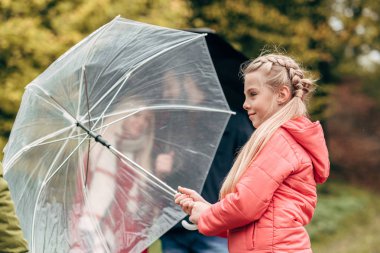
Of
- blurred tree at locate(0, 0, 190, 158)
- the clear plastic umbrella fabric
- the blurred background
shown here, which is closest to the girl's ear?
the clear plastic umbrella fabric

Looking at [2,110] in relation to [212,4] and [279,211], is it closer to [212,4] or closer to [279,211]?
[279,211]

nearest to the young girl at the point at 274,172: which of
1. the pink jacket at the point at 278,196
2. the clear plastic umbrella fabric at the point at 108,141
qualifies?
the pink jacket at the point at 278,196

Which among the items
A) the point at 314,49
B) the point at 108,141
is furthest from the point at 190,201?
the point at 314,49

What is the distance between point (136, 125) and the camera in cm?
412

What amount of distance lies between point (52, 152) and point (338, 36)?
9483 millimetres

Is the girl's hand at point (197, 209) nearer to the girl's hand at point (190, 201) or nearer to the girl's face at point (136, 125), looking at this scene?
the girl's hand at point (190, 201)

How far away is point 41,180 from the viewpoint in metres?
3.70

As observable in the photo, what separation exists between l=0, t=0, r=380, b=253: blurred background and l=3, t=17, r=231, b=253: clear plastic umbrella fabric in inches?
29.2

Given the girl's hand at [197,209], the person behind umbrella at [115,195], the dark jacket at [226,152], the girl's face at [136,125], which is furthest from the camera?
the dark jacket at [226,152]

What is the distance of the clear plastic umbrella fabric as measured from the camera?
3.63m

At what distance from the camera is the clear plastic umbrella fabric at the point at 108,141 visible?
3.63m

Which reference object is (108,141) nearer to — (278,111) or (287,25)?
(278,111)

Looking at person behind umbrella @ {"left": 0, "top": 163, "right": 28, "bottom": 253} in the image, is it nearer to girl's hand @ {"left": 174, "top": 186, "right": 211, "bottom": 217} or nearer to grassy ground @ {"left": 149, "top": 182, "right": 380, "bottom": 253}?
girl's hand @ {"left": 174, "top": 186, "right": 211, "bottom": 217}

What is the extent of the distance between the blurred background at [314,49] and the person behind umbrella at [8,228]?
2.04 m
